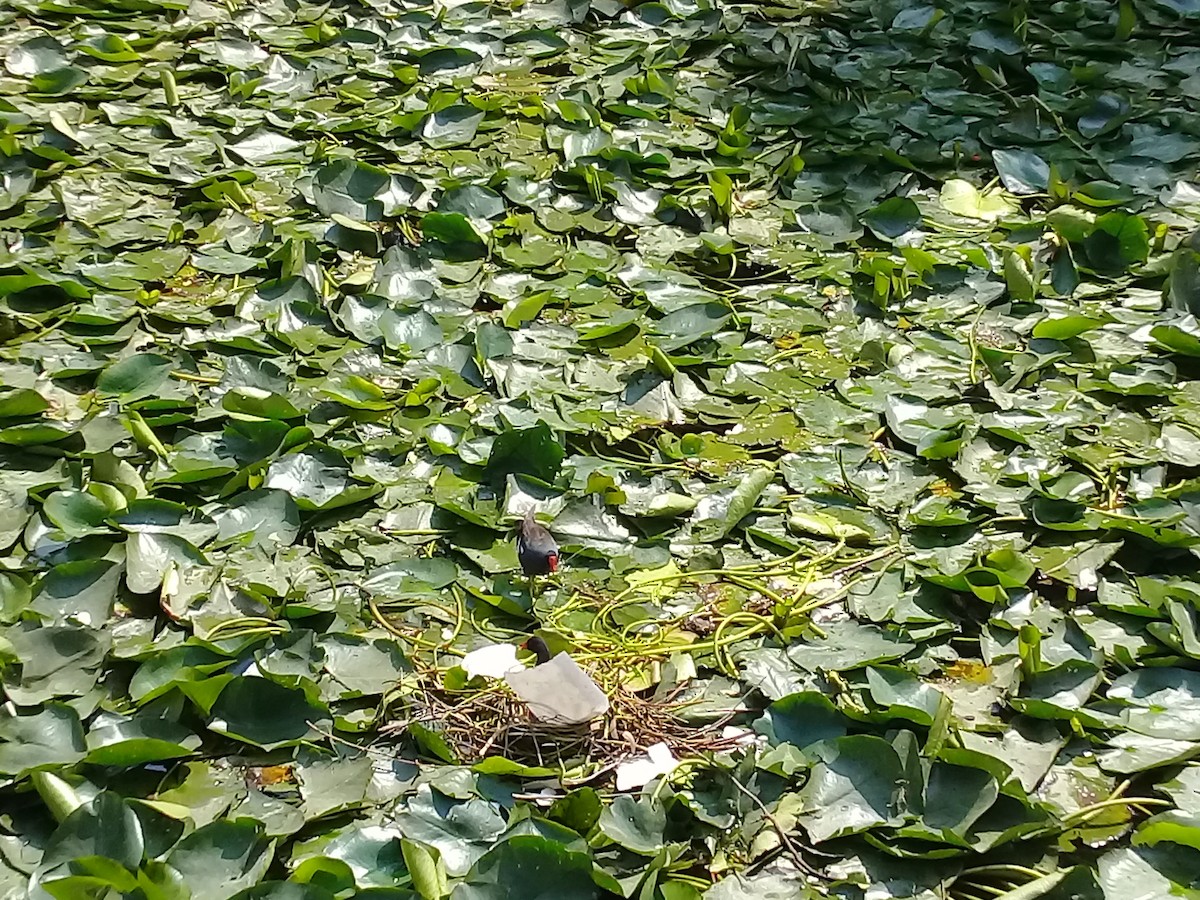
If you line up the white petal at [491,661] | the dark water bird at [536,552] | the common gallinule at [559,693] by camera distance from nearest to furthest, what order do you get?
the common gallinule at [559,693] → the white petal at [491,661] → the dark water bird at [536,552]

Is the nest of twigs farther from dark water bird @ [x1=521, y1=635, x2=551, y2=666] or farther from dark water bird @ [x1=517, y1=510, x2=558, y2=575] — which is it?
dark water bird @ [x1=517, y1=510, x2=558, y2=575]

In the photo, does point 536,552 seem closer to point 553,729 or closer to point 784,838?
point 553,729

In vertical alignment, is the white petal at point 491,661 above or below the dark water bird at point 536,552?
below

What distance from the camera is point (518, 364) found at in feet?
7.25

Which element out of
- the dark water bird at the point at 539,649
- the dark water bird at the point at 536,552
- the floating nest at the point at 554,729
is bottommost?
the floating nest at the point at 554,729

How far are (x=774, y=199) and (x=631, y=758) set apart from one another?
1517mm

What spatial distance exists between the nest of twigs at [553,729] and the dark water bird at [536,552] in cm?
20

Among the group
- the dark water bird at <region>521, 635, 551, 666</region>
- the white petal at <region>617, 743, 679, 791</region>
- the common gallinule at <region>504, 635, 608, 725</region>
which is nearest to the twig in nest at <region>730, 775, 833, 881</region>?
the white petal at <region>617, 743, 679, 791</region>

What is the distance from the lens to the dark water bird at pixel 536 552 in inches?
69.3

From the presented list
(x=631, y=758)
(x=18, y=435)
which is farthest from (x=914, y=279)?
(x=18, y=435)

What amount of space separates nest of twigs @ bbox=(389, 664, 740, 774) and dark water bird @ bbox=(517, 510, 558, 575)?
0.20 m

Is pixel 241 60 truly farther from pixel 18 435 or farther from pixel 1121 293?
pixel 1121 293

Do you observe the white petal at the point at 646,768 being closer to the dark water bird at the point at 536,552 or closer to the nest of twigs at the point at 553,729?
the nest of twigs at the point at 553,729

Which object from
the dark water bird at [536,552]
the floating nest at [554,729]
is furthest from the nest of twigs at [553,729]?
the dark water bird at [536,552]
